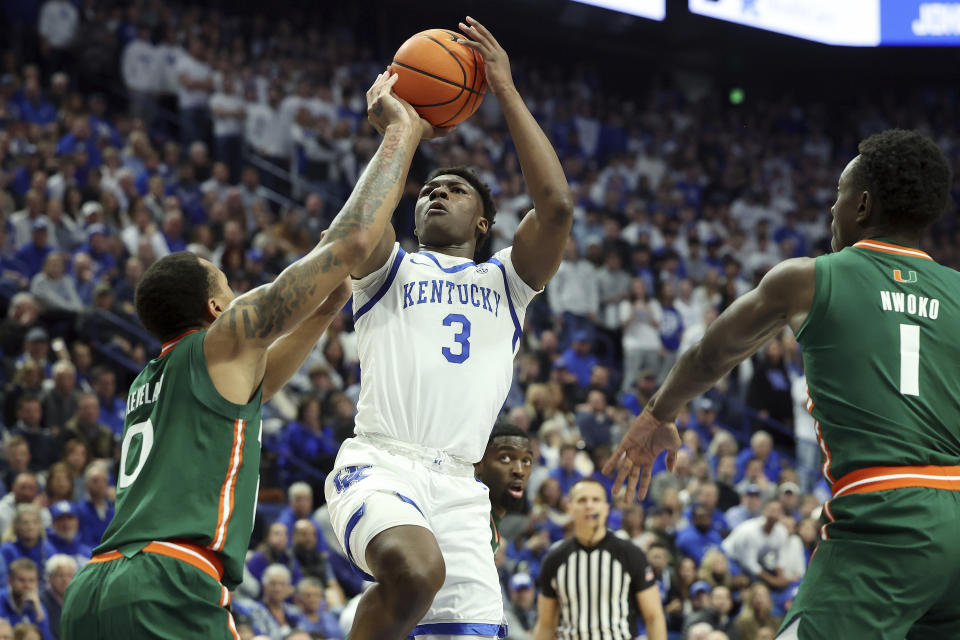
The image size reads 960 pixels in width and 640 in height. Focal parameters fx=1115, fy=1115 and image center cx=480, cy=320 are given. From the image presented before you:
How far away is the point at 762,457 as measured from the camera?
1359 centimetres

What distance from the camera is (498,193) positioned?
17.0 meters

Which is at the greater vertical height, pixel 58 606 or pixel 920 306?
pixel 920 306

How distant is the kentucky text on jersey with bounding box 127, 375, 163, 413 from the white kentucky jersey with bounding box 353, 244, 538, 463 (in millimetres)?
1049

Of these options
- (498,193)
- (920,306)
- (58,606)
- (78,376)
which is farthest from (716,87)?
(920,306)

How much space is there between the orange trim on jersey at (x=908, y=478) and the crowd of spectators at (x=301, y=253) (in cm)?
284

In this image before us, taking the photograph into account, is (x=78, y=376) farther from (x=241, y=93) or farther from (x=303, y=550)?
(x=241, y=93)

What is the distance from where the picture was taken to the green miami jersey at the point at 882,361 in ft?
10.7

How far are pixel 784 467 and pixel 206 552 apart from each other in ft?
38.1

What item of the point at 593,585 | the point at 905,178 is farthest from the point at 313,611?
the point at 905,178

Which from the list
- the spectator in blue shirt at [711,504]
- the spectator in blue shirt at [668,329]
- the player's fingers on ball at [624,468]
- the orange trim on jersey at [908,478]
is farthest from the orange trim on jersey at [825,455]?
the spectator in blue shirt at [668,329]

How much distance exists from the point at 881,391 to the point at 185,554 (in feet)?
7.14

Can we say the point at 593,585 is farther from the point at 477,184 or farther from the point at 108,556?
the point at 108,556

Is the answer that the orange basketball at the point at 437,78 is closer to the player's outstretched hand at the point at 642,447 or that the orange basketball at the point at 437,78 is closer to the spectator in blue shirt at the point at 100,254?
the player's outstretched hand at the point at 642,447

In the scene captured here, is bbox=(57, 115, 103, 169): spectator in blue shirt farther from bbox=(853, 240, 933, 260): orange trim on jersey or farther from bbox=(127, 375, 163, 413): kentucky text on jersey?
bbox=(853, 240, 933, 260): orange trim on jersey
